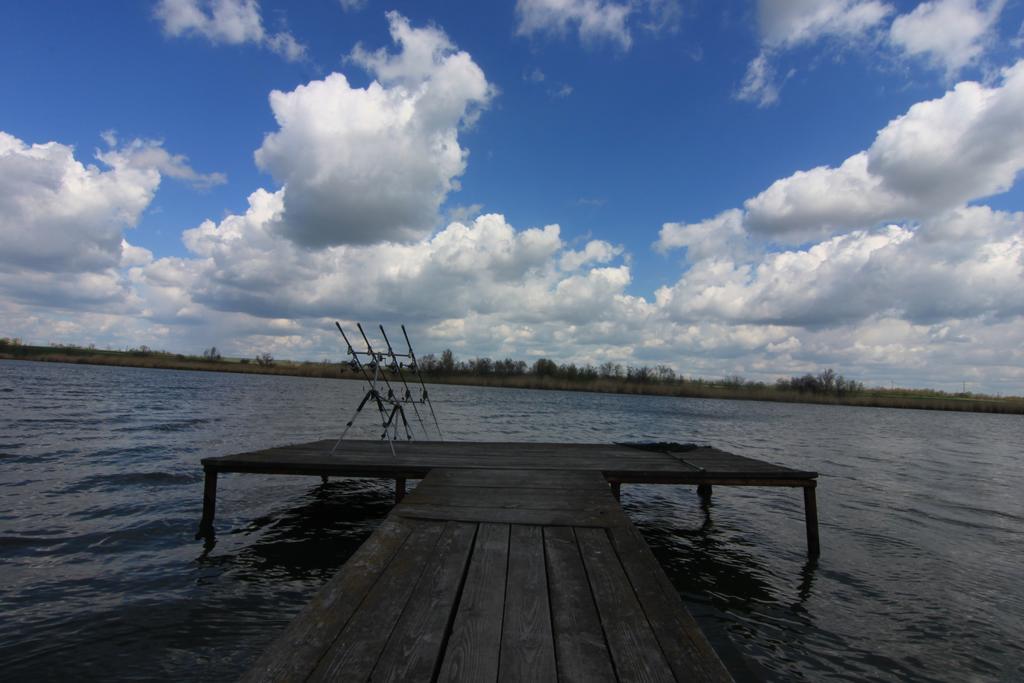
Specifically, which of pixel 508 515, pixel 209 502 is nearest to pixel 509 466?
pixel 508 515

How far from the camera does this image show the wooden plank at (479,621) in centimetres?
257

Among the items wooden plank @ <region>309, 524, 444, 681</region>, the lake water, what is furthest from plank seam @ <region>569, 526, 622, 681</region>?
the lake water

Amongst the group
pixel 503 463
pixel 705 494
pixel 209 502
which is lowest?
pixel 705 494

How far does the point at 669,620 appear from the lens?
10.4ft

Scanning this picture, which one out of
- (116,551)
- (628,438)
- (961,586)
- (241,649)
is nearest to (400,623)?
(241,649)

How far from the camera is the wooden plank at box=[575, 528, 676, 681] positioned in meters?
2.59

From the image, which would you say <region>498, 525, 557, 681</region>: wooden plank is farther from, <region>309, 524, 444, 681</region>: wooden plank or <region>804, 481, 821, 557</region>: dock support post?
<region>804, 481, 821, 557</region>: dock support post

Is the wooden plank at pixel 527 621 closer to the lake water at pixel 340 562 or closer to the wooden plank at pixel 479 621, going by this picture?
the wooden plank at pixel 479 621

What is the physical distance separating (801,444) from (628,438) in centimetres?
911

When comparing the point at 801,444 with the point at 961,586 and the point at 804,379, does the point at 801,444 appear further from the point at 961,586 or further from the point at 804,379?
the point at 804,379

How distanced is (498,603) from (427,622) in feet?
1.68

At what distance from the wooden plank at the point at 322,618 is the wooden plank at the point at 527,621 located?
0.98 m

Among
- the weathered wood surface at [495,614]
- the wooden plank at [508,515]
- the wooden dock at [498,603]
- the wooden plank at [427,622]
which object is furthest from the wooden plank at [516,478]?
the wooden plank at [427,622]

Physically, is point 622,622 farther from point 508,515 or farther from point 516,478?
point 516,478
